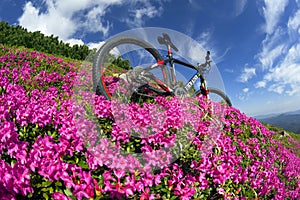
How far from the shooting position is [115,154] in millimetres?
3078

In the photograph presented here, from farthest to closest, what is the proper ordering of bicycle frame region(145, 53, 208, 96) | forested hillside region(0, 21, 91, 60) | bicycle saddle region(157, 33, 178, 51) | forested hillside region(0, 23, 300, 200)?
forested hillside region(0, 21, 91, 60)
bicycle saddle region(157, 33, 178, 51)
bicycle frame region(145, 53, 208, 96)
forested hillside region(0, 23, 300, 200)

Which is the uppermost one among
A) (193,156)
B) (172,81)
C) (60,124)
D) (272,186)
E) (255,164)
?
(172,81)

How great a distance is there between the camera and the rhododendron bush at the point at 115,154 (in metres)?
2.50

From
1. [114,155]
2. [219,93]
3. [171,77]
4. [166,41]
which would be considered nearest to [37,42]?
[219,93]

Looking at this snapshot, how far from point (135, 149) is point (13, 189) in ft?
5.67

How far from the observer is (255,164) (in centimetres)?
565

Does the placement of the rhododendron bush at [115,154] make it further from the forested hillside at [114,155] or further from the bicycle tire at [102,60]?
the bicycle tire at [102,60]

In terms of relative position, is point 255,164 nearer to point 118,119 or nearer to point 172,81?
point 172,81

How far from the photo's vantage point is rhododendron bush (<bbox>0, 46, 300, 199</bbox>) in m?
2.50

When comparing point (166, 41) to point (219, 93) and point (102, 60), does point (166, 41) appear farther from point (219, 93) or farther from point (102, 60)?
point (219, 93)

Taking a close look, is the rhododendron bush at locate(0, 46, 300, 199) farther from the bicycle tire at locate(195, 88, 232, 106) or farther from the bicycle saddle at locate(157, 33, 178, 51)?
the bicycle tire at locate(195, 88, 232, 106)

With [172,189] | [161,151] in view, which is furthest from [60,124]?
[172,189]

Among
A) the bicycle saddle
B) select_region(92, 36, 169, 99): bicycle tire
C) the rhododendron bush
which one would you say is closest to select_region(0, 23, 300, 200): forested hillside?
the rhododendron bush

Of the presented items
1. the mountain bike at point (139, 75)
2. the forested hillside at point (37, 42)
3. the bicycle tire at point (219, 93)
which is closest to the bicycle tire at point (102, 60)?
the mountain bike at point (139, 75)
